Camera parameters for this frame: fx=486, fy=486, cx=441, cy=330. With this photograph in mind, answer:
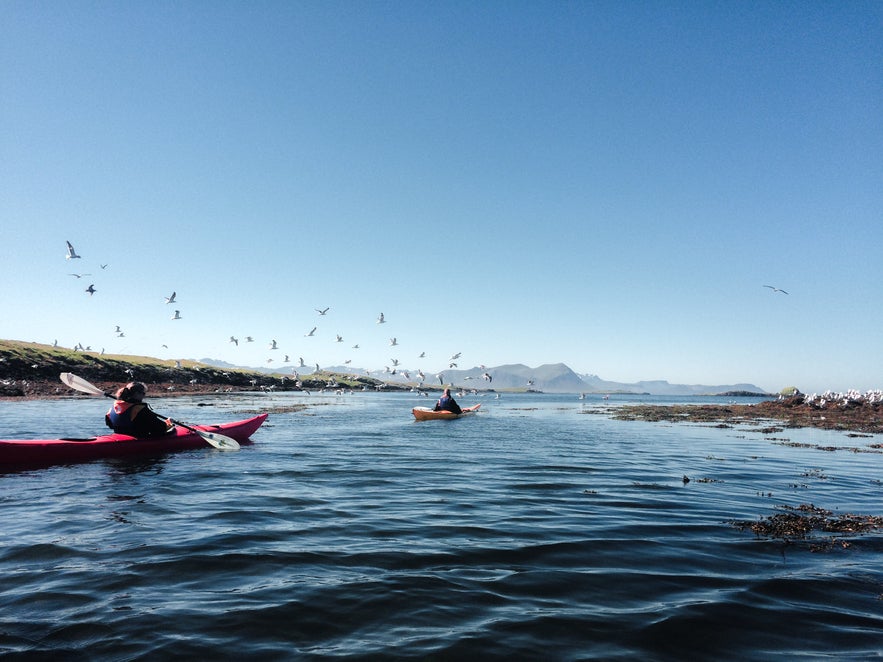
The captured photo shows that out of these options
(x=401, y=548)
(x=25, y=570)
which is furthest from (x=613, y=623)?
(x=25, y=570)

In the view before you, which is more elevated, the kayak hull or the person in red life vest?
the person in red life vest

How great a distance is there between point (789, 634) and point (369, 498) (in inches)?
315

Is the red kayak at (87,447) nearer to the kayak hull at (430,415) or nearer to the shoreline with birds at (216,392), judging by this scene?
the kayak hull at (430,415)

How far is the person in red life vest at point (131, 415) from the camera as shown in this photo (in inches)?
632

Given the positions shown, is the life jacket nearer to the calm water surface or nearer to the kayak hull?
the calm water surface

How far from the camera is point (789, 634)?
5.16m

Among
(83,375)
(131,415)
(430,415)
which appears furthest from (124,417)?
(83,375)

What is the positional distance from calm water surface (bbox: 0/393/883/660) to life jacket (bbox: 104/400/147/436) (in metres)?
1.80

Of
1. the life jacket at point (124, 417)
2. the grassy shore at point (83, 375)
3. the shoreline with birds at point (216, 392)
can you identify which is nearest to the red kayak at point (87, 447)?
the life jacket at point (124, 417)

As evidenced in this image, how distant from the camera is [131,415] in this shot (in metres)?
16.4

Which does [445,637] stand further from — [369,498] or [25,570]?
[369,498]

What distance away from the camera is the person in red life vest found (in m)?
16.1

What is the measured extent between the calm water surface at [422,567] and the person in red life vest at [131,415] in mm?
1847

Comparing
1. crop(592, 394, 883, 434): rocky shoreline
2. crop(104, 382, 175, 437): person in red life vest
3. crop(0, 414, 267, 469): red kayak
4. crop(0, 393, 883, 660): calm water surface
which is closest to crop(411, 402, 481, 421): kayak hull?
crop(592, 394, 883, 434): rocky shoreline
